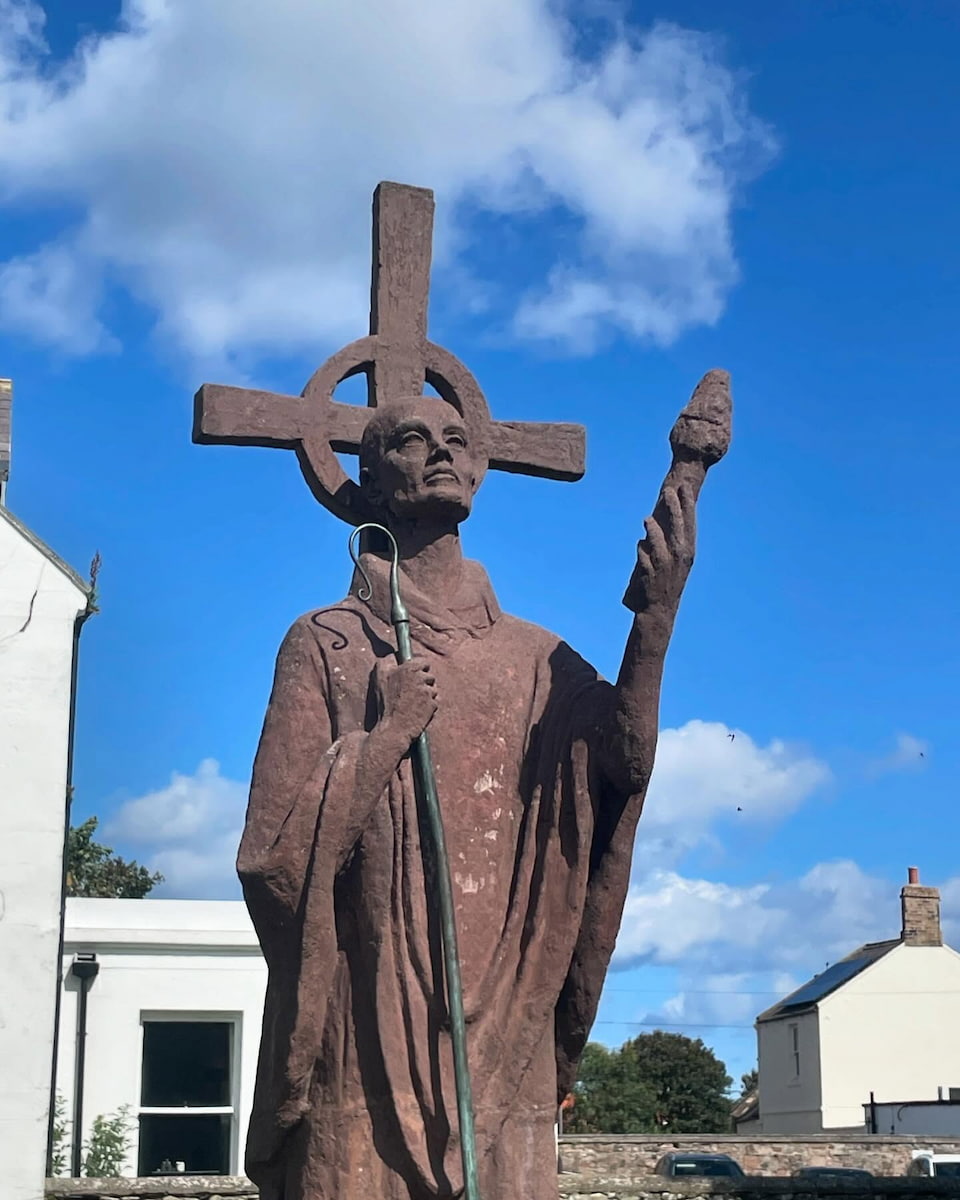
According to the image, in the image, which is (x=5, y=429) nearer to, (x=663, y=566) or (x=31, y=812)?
(x=31, y=812)

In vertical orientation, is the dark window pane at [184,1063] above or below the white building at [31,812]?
below

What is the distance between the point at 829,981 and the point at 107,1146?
3290 cm

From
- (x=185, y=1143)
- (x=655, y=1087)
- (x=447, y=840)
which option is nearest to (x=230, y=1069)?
(x=185, y=1143)

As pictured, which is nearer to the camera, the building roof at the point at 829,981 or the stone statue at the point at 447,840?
the stone statue at the point at 447,840

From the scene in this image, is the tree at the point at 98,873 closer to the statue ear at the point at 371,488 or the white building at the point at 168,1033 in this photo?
the white building at the point at 168,1033

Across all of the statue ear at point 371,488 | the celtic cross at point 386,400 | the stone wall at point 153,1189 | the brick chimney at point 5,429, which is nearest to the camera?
the statue ear at point 371,488

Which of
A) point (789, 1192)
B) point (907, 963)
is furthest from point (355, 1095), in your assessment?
point (907, 963)

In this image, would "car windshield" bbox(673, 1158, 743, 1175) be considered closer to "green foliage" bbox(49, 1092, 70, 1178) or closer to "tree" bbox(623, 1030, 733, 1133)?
"green foliage" bbox(49, 1092, 70, 1178)

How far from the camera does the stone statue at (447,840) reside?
562 centimetres

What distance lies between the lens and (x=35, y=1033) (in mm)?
17938

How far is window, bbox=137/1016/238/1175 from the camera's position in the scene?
66.3 ft

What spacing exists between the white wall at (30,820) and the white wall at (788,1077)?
31879mm

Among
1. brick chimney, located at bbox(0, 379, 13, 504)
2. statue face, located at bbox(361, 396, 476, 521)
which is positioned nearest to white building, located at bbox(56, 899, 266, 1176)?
brick chimney, located at bbox(0, 379, 13, 504)

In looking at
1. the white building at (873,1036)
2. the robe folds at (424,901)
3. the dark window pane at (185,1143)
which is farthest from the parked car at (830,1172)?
the robe folds at (424,901)
